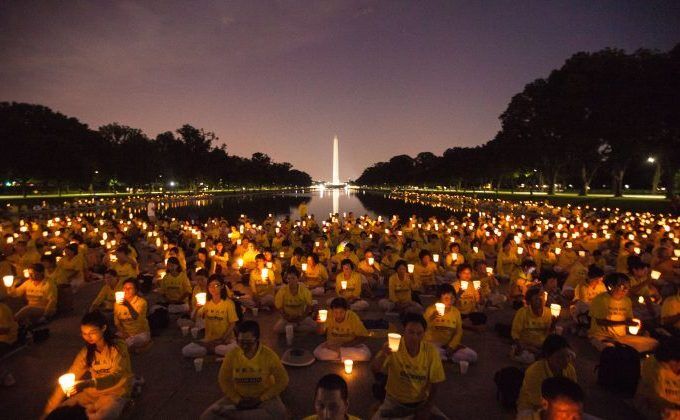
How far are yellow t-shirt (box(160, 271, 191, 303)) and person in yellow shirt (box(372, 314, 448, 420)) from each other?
6789mm

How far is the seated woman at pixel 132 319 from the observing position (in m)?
7.26

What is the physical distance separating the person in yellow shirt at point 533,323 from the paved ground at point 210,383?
2.29 feet

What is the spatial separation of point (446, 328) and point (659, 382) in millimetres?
2873

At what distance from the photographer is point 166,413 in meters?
5.67

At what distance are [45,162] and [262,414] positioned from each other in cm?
6288

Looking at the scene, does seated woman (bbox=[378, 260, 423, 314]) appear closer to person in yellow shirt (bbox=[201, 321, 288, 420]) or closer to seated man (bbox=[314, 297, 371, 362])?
seated man (bbox=[314, 297, 371, 362])

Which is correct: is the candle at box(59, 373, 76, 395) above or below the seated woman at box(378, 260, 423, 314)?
above

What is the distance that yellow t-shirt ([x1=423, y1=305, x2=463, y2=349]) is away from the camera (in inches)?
268

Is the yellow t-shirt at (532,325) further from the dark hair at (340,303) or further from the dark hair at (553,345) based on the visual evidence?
the dark hair at (340,303)

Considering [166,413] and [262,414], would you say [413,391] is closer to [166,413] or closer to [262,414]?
[262,414]

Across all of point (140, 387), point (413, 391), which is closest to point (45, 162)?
point (140, 387)

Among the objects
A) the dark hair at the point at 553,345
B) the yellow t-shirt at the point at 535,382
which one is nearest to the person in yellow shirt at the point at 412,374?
the yellow t-shirt at the point at 535,382

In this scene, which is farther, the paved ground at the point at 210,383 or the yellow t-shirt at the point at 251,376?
the paved ground at the point at 210,383

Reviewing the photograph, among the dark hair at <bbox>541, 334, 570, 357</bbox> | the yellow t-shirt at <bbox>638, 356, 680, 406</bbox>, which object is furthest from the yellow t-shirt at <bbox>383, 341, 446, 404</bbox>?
the yellow t-shirt at <bbox>638, 356, 680, 406</bbox>
